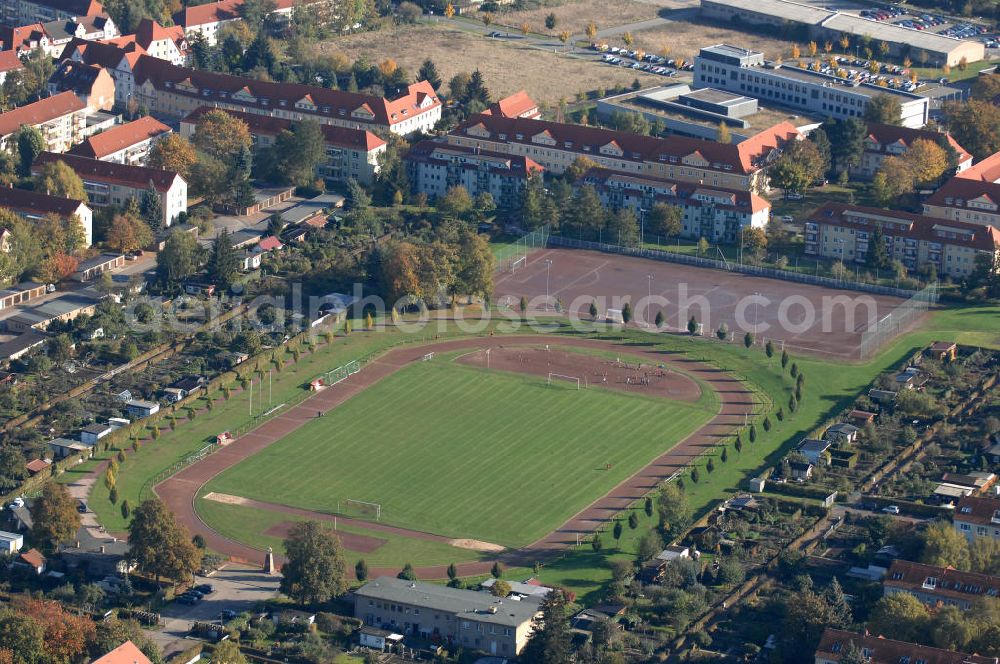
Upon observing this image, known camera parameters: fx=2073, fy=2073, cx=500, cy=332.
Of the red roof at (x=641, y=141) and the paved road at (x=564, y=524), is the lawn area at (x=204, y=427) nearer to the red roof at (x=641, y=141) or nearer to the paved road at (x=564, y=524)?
the paved road at (x=564, y=524)

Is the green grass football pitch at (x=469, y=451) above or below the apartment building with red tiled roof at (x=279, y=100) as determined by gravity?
below

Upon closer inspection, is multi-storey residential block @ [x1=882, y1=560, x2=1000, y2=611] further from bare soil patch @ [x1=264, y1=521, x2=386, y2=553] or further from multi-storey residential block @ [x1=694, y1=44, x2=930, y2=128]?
multi-storey residential block @ [x1=694, y1=44, x2=930, y2=128]

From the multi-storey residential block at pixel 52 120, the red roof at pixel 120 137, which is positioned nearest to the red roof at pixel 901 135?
the red roof at pixel 120 137

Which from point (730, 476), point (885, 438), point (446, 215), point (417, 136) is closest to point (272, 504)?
point (730, 476)

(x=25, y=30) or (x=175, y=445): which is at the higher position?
(x=25, y=30)

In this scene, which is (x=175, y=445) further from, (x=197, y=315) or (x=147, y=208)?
(x=147, y=208)

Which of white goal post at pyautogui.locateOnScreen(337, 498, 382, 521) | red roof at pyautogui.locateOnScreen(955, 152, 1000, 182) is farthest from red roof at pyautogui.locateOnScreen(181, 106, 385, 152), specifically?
white goal post at pyautogui.locateOnScreen(337, 498, 382, 521)

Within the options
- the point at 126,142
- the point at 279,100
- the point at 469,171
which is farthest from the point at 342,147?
the point at 126,142

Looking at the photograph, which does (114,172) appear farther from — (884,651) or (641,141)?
(884,651)
